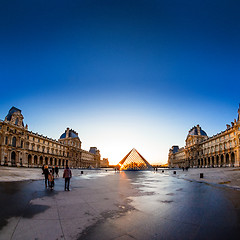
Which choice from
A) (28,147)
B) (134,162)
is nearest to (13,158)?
(28,147)

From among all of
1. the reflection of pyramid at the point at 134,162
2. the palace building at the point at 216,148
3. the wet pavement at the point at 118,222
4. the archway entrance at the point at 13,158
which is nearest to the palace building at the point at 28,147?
the archway entrance at the point at 13,158

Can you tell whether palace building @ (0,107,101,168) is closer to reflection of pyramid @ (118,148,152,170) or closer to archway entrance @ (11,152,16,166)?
archway entrance @ (11,152,16,166)

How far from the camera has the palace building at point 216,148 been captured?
49.5m

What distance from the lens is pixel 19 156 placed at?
51188 mm

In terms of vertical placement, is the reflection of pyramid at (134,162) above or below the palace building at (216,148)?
below

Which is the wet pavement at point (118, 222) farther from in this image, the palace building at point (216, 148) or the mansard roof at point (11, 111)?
the mansard roof at point (11, 111)

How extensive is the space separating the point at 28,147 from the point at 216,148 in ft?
211

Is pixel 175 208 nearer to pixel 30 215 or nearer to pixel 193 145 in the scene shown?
pixel 30 215

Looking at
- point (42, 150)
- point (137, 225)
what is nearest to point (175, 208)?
point (137, 225)

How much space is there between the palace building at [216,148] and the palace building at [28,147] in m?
55.4

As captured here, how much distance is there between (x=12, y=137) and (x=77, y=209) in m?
52.6

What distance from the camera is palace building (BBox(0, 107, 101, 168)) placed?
4712cm

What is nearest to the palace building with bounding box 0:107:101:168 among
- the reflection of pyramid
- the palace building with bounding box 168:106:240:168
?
the reflection of pyramid

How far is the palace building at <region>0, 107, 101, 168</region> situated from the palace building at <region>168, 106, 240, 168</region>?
182ft
